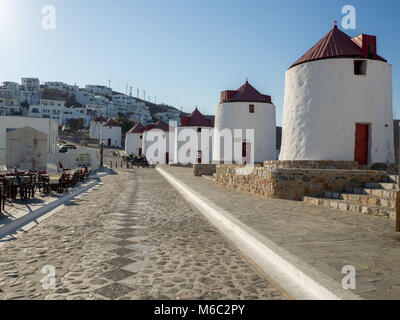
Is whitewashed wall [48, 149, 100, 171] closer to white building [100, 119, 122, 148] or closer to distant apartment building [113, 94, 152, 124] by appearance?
white building [100, 119, 122, 148]

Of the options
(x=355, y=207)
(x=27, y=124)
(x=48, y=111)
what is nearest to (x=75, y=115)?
(x=48, y=111)

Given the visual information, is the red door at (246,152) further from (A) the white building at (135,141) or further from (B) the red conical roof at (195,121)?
(A) the white building at (135,141)

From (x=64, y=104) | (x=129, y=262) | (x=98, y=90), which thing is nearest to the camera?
(x=129, y=262)

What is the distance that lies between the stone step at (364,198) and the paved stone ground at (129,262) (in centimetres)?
446

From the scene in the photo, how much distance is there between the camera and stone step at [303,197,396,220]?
7.41m

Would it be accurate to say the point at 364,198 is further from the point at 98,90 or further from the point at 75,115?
the point at 98,90

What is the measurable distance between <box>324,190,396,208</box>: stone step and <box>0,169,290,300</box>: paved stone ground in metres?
4.46

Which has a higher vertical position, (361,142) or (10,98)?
(10,98)

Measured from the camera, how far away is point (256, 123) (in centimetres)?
2492

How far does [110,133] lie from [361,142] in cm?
7076

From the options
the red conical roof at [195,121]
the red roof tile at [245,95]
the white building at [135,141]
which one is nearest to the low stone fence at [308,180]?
the red roof tile at [245,95]

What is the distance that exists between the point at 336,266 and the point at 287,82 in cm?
1229
